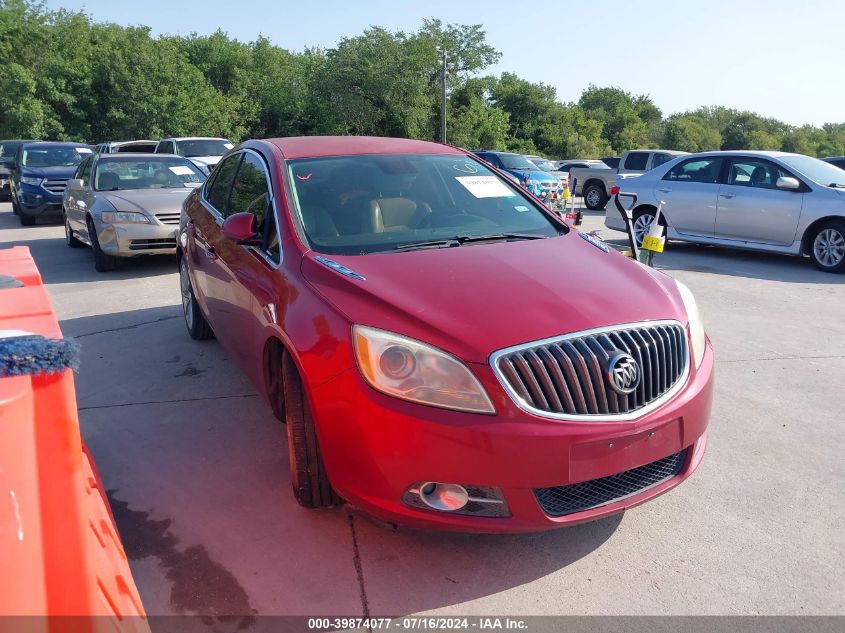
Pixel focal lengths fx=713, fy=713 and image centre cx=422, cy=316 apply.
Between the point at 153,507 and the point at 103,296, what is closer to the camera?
the point at 153,507

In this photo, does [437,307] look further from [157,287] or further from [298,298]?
[157,287]

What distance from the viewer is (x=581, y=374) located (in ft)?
8.81

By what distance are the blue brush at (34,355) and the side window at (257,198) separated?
1930 millimetres

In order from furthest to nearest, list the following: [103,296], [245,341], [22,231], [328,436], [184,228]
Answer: [22,231] < [103,296] < [184,228] < [245,341] < [328,436]

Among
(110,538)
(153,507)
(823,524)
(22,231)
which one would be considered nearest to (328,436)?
(110,538)

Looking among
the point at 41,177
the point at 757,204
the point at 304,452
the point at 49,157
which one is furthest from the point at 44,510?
the point at 49,157

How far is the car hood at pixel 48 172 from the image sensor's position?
15.1 metres

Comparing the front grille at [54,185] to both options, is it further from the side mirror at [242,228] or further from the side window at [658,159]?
the side window at [658,159]

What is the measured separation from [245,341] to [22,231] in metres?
12.5

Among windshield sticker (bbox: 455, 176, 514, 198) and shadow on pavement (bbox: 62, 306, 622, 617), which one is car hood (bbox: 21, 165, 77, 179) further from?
windshield sticker (bbox: 455, 176, 514, 198)

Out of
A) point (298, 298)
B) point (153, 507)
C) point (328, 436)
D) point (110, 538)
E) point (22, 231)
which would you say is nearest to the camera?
point (110, 538)

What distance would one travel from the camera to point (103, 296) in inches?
313

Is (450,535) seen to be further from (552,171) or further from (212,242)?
(552,171)

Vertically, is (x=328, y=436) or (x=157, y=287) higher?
(x=328, y=436)
